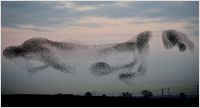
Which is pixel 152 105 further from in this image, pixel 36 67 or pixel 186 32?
pixel 36 67

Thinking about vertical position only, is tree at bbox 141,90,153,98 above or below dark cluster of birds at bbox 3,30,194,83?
below

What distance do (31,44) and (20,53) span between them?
0.87 feet

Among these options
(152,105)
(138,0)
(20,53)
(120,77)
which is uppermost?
(138,0)

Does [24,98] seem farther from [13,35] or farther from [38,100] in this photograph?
[13,35]

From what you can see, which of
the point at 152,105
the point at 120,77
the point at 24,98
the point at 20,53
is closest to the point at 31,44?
the point at 20,53

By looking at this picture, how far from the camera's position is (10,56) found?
7570 mm

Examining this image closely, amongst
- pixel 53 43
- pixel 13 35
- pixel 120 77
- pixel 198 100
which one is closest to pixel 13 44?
pixel 13 35

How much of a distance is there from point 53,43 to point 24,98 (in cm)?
112

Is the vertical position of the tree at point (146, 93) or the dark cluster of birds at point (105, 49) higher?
the dark cluster of birds at point (105, 49)

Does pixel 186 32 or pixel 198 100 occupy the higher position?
pixel 186 32

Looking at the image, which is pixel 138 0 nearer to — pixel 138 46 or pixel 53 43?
pixel 138 46

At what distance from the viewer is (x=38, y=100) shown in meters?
7.42

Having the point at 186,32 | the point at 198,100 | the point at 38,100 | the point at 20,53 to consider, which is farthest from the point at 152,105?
the point at 20,53

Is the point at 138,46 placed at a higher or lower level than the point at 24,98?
higher
